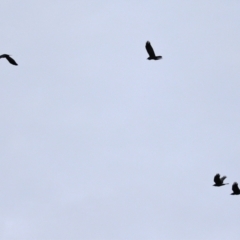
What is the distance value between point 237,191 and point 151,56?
11152 millimetres

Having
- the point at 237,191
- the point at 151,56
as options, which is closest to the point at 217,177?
the point at 237,191

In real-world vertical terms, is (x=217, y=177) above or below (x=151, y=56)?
below

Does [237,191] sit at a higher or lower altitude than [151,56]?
lower

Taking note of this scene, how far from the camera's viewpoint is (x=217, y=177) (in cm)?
4138

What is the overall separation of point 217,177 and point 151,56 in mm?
9643

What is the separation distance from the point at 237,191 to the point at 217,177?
1673 mm

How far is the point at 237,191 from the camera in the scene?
4134 centimetres

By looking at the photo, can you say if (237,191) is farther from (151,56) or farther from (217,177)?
(151,56)

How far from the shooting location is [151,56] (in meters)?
42.6
